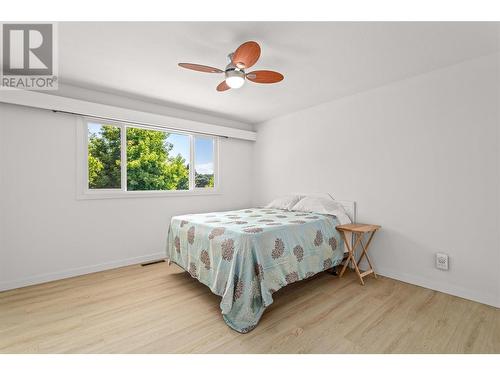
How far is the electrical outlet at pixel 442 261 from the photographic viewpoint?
2527 millimetres

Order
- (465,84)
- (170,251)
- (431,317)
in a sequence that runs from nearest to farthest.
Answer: (431,317) → (465,84) → (170,251)

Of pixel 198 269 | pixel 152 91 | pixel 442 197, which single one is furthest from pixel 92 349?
pixel 442 197

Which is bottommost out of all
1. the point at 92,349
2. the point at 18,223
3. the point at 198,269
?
the point at 92,349

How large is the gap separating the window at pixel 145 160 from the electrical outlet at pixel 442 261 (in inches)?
129

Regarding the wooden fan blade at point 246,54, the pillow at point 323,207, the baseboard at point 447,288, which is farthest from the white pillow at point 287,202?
the wooden fan blade at point 246,54

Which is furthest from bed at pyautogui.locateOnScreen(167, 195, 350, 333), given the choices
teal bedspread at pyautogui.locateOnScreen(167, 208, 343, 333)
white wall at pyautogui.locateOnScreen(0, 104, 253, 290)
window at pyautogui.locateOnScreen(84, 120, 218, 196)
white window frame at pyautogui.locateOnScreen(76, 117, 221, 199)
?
window at pyautogui.locateOnScreen(84, 120, 218, 196)

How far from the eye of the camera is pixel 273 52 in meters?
2.22

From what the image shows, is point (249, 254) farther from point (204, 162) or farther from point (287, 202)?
point (204, 162)

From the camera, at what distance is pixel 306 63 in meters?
2.44

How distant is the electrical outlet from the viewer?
2527mm

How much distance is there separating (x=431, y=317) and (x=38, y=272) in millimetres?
3971
